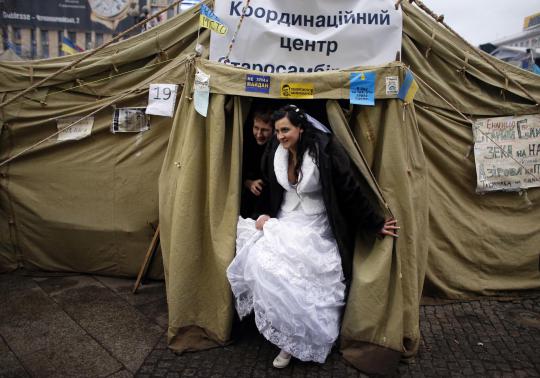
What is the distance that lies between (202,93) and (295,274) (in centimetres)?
A: 153

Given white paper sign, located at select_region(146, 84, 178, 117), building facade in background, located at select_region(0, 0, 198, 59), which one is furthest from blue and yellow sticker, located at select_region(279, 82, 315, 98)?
building facade in background, located at select_region(0, 0, 198, 59)

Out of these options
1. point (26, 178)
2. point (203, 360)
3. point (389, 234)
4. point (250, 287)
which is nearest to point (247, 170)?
point (250, 287)

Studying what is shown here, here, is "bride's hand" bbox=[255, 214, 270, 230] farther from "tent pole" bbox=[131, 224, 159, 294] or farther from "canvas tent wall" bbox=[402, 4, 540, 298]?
"canvas tent wall" bbox=[402, 4, 540, 298]

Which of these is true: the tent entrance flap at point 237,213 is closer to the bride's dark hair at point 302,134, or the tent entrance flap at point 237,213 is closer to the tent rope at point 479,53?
the bride's dark hair at point 302,134

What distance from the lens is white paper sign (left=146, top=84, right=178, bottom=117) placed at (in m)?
3.99

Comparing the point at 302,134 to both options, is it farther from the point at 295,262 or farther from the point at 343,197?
the point at 295,262

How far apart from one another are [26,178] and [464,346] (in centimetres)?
452

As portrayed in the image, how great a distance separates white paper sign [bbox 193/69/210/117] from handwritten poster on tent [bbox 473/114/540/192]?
8.42ft

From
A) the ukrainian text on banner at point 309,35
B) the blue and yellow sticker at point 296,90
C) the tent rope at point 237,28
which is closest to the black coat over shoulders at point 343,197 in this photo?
the blue and yellow sticker at point 296,90

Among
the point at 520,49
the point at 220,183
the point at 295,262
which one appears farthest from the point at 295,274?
the point at 520,49

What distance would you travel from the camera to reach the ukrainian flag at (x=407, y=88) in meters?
3.02

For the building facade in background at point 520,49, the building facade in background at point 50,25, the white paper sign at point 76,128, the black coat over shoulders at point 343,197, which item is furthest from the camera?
the building facade in background at point 50,25

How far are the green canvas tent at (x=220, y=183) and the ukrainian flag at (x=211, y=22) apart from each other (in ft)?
1.14

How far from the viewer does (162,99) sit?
400 cm
